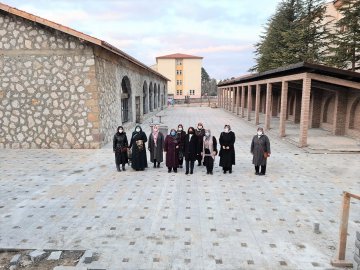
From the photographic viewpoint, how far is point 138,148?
10.6 metres

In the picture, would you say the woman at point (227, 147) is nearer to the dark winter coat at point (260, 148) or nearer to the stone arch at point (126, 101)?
the dark winter coat at point (260, 148)

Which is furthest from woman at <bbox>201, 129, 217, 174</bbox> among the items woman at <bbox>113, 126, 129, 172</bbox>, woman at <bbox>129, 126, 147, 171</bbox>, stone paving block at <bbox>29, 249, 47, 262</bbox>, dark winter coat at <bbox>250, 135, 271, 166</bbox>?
stone paving block at <bbox>29, 249, 47, 262</bbox>

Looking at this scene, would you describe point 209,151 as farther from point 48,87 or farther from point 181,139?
point 48,87

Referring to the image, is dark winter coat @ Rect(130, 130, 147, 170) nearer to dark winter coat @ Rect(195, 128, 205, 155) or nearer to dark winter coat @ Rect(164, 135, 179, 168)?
dark winter coat @ Rect(164, 135, 179, 168)


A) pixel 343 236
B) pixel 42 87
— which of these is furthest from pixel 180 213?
pixel 42 87

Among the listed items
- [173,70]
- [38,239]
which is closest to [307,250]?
[38,239]

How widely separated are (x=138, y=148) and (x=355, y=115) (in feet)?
42.2

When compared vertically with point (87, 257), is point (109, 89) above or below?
above

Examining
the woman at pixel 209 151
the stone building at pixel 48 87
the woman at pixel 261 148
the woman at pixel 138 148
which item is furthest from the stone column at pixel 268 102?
the woman at pixel 138 148

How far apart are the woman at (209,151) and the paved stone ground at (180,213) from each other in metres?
0.40

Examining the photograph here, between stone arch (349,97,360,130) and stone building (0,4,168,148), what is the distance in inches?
509

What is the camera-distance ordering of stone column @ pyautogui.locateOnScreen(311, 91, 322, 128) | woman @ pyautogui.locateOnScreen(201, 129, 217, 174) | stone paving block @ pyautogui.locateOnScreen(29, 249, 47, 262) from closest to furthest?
stone paving block @ pyautogui.locateOnScreen(29, 249, 47, 262), woman @ pyautogui.locateOnScreen(201, 129, 217, 174), stone column @ pyautogui.locateOnScreen(311, 91, 322, 128)

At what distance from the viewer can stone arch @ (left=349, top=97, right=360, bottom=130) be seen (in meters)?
16.8

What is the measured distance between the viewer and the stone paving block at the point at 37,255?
17.1 feet
